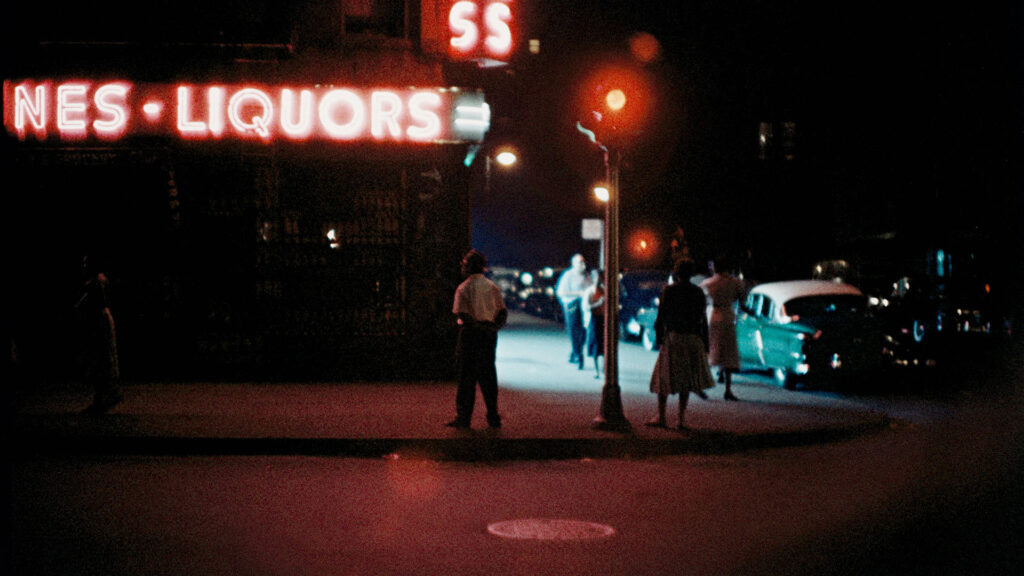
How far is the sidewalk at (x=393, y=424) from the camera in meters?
10.5

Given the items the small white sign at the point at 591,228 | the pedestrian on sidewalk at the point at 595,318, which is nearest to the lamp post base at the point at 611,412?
the pedestrian on sidewalk at the point at 595,318

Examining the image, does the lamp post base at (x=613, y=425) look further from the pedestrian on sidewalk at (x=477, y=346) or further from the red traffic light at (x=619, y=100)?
the red traffic light at (x=619, y=100)

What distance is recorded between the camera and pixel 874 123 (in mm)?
39906

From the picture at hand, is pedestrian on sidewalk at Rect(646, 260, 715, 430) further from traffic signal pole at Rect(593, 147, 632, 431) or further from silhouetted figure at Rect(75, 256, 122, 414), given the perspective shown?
silhouetted figure at Rect(75, 256, 122, 414)

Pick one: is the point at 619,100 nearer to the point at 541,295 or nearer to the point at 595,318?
the point at 595,318

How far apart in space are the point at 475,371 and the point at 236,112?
6416mm

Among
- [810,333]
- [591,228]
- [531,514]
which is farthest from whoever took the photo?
[591,228]

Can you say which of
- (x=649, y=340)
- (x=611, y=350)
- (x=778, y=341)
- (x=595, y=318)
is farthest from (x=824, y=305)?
(x=649, y=340)

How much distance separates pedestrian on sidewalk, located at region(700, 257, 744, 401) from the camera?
1509 centimetres

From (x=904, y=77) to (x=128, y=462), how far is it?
3429 centimetres

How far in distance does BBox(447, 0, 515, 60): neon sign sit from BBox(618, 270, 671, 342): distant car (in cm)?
1103

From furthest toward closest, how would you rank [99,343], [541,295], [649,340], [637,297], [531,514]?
1. [541,295]
2. [637,297]
3. [649,340]
4. [99,343]
5. [531,514]

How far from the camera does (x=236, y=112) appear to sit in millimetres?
15477

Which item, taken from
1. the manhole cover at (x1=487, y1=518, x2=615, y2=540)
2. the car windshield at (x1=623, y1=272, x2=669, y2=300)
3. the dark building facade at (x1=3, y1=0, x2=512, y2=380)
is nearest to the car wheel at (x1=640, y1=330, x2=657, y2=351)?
the car windshield at (x1=623, y1=272, x2=669, y2=300)
